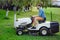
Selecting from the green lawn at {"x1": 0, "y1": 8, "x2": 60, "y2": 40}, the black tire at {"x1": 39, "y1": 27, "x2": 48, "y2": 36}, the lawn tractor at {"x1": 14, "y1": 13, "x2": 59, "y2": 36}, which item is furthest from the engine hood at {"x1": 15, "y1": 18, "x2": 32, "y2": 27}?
the black tire at {"x1": 39, "y1": 27, "x2": 48, "y2": 36}

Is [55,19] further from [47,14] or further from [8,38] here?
[8,38]

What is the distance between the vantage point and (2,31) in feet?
15.8

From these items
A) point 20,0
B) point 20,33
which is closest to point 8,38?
point 20,33

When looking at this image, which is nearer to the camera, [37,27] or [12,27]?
[37,27]

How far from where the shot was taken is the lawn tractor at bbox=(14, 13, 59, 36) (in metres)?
4.59

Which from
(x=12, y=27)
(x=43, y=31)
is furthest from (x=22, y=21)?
(x=43, y=31)

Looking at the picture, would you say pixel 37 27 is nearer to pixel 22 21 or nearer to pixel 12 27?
pixel 22 21

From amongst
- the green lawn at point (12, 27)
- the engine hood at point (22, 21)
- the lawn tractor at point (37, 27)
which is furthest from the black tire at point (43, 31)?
the engine hood at point (22, 21)

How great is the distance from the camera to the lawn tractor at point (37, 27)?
181 inches

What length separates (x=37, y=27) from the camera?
4621mm

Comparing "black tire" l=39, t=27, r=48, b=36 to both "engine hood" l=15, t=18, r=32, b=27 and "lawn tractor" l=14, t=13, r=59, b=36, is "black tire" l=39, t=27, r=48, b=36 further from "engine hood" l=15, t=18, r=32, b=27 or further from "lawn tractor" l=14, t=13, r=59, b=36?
"engine hood" l=15, t=18, r=32, b=27

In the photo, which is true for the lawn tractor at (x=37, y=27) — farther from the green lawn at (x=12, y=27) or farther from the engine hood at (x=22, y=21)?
the green lawn at (x=12, y=27)

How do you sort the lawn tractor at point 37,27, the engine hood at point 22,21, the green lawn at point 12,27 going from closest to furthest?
the green lawn at point 12,27 < the lawn tractor at point 37,27 < the engine hood at point 22,21

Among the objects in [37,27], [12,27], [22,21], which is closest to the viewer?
[37,27]
